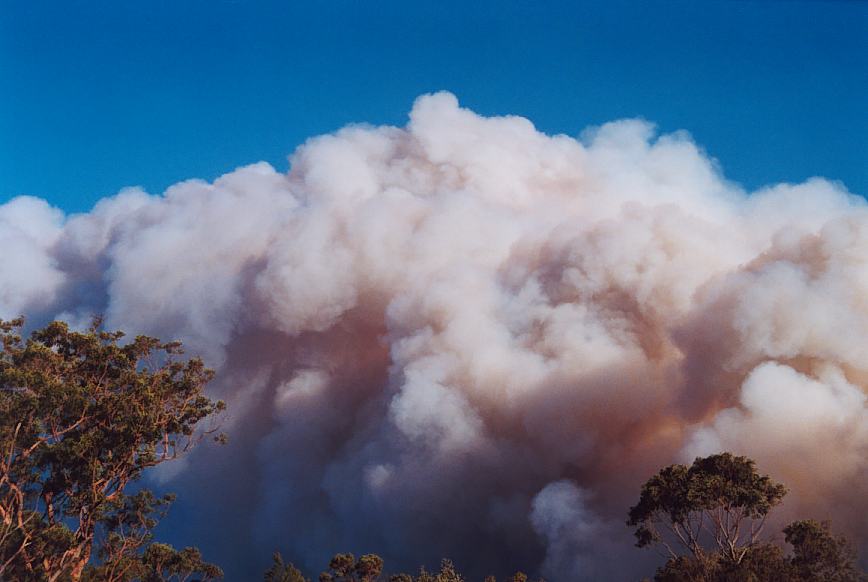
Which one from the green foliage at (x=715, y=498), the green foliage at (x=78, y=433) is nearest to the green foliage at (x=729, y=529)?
the green foliage at (x=715, y=498)

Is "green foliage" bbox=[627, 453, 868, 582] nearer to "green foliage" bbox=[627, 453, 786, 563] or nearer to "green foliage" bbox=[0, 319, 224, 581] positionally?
"green foliage" bbox=[627, 453, 786, 563]

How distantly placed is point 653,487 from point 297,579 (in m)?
36.4

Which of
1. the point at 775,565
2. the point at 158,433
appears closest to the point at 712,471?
the point at 775,565

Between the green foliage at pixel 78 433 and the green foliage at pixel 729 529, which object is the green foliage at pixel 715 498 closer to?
the green foliage at pixel 729 529

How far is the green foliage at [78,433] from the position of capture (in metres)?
31.0

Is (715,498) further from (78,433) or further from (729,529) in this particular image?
(78,433)

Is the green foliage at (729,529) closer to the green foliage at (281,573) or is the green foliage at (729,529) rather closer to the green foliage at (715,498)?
the green foliage at (715,498)

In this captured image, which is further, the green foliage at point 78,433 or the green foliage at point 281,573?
the green foliage at point 281,573

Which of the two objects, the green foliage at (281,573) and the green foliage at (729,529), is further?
the green foliage at (281,573)

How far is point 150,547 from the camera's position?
4541cm

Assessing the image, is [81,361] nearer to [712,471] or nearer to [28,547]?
[28,547]

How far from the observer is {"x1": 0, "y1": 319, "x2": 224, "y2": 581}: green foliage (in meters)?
31.0

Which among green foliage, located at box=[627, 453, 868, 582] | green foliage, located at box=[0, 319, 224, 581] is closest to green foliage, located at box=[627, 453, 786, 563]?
green foliage, located at box=[627, 453, 868, 582]

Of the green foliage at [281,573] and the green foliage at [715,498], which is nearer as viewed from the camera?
the green foliage at [715,498]
